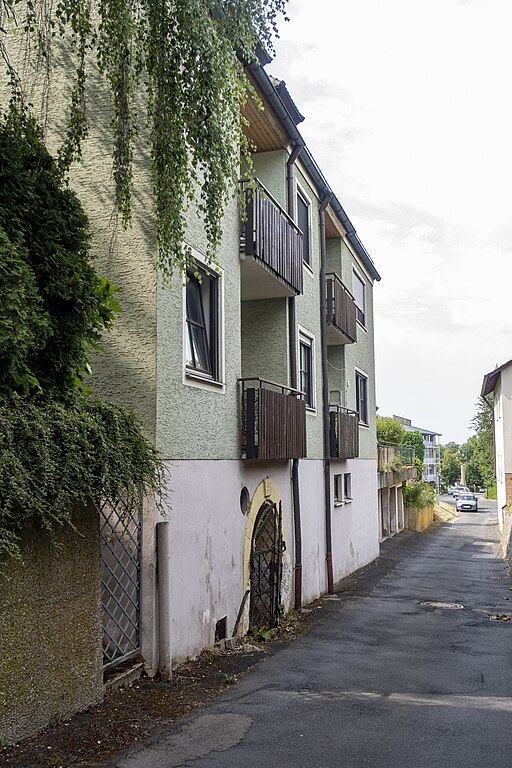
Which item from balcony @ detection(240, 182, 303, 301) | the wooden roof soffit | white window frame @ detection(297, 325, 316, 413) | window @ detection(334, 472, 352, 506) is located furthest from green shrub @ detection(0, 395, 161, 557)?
window @ detection(334, 472, 352, 506)

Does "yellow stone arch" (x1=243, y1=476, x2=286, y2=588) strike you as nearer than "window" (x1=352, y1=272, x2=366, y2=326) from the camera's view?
Yes

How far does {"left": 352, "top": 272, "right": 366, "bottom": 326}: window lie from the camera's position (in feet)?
75.5

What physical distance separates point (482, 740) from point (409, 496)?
34.8 meters

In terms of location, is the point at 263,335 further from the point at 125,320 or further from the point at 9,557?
the point at 9,557

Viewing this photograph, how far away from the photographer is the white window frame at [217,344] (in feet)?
31.2

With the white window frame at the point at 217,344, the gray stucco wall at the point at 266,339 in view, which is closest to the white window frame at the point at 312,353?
the gray stucco wall at the point at 266,339

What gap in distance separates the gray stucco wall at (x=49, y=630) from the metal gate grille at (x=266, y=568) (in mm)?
5196

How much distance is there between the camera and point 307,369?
1644 cm

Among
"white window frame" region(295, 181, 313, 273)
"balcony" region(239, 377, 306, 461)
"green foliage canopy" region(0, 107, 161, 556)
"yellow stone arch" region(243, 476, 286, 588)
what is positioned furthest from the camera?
"white window frame" region(295, 181, 313, 273)

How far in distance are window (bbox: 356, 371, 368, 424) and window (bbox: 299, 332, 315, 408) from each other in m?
6.27

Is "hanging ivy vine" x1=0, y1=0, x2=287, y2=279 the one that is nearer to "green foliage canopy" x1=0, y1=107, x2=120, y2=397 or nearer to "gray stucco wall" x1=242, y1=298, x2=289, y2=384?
"green foliage canopy" x1=0, y1=107, x2=120, y2=397

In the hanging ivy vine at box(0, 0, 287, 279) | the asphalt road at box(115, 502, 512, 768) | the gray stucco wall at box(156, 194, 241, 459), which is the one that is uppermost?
the hanging ivy vine at box(0, 0, 287, 279)

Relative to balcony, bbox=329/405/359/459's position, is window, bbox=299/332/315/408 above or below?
above

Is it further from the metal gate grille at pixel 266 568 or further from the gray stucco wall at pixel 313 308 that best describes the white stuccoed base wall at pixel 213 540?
the gray stucco wall at pixel 313 308
